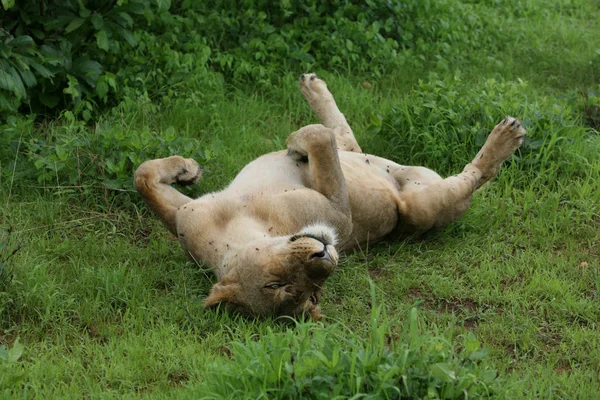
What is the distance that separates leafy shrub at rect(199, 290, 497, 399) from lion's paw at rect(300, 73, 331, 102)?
10.7ft

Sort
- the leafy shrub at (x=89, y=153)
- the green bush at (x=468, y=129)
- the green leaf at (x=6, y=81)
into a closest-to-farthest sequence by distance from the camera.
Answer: the green leaf at (x=6, y=81), the leafy shrub at (x=89, y=153), the green bush at (x=468, y=129)

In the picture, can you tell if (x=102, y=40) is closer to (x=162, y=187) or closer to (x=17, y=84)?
(x=17, y=84)

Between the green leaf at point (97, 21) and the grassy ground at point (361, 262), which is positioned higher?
the green leaf at point (97, 21)

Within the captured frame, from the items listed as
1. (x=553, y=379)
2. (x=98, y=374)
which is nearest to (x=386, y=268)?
(x=553, y=379)

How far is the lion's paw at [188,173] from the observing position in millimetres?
6090

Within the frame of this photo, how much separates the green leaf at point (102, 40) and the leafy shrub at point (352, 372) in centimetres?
340

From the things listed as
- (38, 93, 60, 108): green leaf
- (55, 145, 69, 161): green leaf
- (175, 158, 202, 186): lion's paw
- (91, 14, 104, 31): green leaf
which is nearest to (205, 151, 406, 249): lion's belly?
(175, 158, 202, 186): lion's paw

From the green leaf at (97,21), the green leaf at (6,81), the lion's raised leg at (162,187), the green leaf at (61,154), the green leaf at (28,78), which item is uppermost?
the green leaf at (97,21)

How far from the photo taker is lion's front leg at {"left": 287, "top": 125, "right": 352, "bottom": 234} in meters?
A: 5.69

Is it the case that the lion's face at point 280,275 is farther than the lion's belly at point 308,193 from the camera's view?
No

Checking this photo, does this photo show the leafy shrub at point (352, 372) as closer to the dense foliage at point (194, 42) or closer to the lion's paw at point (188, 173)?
the lion's paw at point (188, 173)

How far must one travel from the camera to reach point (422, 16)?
9.11 meters

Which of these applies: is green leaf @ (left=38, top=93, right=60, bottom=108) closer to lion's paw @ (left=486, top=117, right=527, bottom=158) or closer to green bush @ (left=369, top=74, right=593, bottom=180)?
green bush @ (left=369, top=74, right=593, bottom=180)

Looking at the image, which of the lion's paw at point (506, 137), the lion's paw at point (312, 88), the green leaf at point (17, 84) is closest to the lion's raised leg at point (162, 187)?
the green leaf at point (17, 84)
